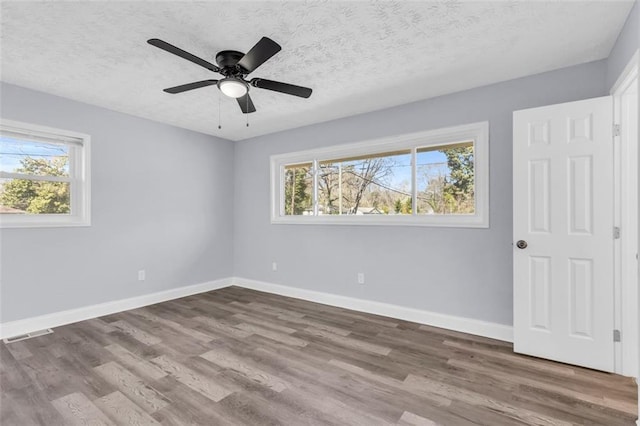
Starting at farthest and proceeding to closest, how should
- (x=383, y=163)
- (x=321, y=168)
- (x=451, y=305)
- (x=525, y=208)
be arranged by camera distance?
(x=321, y=168) < (x=383, y=163) < (x=451, y=305) < (x=525, y=208)

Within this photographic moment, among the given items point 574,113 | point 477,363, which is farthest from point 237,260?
point 574,113

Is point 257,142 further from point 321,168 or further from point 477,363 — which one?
point 477,363

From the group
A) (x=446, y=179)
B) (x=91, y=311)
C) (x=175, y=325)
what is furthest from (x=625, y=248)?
(x=91, y=311)

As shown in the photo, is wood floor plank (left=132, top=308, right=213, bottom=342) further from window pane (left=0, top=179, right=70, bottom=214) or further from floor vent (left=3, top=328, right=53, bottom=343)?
window pane (left=0, top=179, right=70, bottom=214)

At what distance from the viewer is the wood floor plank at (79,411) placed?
5.90ft

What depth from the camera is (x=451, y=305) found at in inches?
128

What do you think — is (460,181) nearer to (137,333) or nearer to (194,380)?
(194,380)

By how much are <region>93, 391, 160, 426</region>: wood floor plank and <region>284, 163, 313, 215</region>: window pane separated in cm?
307

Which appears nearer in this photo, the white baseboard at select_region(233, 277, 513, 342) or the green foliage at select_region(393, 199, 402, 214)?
the white baseboard at select_region(233, 277, 513, 342)

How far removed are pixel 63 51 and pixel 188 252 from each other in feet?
9.52

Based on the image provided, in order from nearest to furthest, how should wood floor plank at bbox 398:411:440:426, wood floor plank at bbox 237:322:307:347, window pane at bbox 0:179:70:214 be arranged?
1. wood floor plank at bbox 398:411:440:426
2. wood floor plank at bbox 237:322:307:347
3. window pane at bbox 0:179:70:214

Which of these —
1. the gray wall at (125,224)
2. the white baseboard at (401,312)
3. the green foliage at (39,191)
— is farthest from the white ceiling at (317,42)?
the white baseboard at (401,312)

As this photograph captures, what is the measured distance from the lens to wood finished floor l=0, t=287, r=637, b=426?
A: 1.86 meters

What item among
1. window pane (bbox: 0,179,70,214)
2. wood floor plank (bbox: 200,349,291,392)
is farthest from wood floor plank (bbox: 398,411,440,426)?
window pane (bbox: 0,179,70,214)
